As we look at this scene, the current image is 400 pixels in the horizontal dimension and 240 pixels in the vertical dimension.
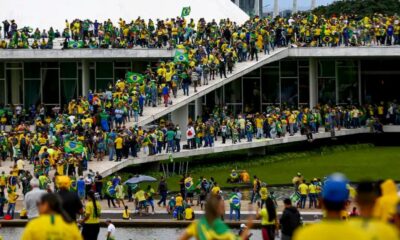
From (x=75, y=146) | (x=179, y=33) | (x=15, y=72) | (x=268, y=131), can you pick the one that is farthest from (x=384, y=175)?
(x=15, y=72)

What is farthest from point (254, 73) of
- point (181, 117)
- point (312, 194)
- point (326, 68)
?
point (312, 194)

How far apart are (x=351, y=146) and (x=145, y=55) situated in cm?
916

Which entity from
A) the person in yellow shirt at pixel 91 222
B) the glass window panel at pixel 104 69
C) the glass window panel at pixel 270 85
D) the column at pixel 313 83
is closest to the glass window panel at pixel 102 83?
the glass window panel at pixel 104 69

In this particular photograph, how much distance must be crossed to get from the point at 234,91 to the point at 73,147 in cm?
1800

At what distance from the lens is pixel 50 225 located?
36.1 ft

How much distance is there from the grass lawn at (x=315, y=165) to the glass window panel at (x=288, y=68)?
21.9ft

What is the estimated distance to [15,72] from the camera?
55594 millimetres

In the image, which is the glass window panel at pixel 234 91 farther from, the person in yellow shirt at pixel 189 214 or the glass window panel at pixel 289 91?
the person in yellow shirt at pixel 189 214

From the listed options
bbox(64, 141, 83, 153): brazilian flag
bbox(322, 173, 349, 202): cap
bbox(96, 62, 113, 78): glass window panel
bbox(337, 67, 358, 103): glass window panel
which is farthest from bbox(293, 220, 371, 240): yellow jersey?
bbox(337, 67, 358, 103): glass window panel

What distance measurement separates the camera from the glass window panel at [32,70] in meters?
55.2

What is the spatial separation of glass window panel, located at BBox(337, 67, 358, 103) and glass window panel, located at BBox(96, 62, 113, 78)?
33.7 feet

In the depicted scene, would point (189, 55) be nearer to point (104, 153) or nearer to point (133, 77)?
point (133, 77)

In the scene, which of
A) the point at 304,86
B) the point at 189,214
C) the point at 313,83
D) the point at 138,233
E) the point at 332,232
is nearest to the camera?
the point at 332,232

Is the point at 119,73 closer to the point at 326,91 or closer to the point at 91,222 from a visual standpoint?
the point at 326,91
